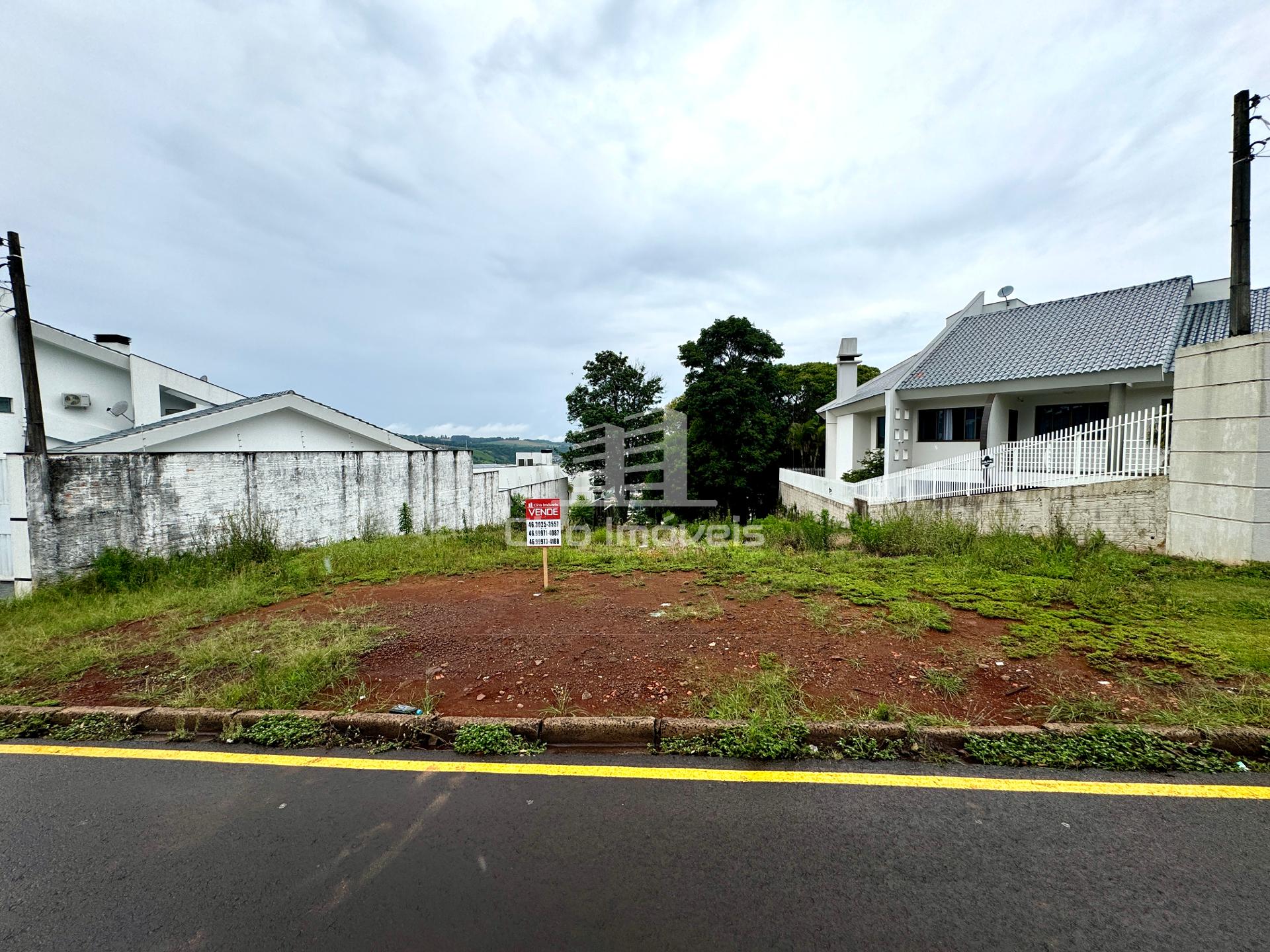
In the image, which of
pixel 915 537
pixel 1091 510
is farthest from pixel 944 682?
pixel 1091 510

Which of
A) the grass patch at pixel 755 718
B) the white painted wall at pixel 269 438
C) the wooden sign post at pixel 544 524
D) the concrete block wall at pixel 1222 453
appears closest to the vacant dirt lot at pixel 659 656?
the grass patch at pixel 755 718

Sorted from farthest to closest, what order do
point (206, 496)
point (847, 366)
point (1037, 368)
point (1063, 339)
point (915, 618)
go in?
point (847, 366), point (1063, 339), point (1037, 368), point (206, 496), point (915, 618)

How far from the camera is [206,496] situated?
9.70 m

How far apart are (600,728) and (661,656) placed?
1.24 m

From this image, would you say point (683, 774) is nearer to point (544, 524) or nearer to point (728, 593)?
point (728, 593)

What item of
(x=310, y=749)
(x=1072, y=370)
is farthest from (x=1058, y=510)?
(x=310, y=749)

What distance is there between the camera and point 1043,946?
192 centimetres

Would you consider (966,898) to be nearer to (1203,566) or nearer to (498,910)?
(498,910)

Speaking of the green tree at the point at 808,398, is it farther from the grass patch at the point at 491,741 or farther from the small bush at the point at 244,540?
the grass patch at the point at 491,741

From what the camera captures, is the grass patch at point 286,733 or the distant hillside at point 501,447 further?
the distant hillside at point 501,447

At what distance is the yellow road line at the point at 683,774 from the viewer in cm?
278

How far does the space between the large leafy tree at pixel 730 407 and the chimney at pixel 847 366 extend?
11.3 ft

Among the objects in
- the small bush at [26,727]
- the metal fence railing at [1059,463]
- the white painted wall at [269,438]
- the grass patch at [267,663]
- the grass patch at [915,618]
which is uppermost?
the white painted wall at [269,438]

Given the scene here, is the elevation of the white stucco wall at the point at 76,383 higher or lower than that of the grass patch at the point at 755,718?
higher
